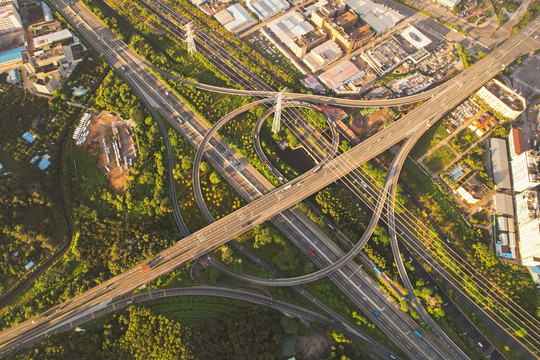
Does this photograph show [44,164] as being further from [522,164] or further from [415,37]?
[522,164]

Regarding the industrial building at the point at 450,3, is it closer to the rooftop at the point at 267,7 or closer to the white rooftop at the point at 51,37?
the rooftop at the point at 267,7

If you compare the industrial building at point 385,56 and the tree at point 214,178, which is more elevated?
the industrial building at point 385,56

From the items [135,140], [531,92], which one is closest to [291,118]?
[135,140]

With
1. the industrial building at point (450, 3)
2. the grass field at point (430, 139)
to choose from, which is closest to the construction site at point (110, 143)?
the grass field at point (430, 139)

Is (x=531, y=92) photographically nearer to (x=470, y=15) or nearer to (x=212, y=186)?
(x=470, y=15)

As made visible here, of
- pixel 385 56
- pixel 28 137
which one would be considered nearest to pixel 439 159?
pixel 385 56

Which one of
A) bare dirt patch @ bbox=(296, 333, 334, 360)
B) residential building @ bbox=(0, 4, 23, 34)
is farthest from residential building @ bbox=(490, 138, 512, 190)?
residential building @ bbox=(0, 4, 23, 34)
